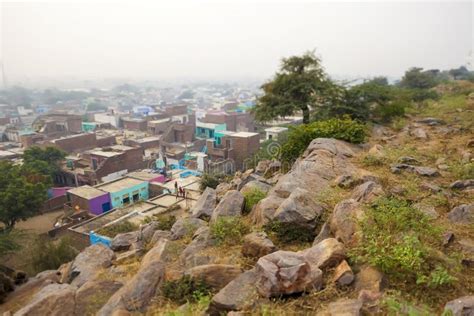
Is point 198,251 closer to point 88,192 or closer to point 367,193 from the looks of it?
point 367,193

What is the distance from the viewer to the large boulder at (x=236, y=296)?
3.49 m

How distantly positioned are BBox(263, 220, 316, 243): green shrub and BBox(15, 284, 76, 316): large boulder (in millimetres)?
2888

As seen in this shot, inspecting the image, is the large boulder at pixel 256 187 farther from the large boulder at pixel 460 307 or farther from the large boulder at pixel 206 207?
the large boulder at pixel 460 307

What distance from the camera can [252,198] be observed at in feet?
21.4

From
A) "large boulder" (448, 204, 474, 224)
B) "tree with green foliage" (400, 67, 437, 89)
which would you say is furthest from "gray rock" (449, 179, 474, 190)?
"tree with green foliage" (400, 67, 437, 89)

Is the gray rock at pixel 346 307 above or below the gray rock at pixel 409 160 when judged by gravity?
below

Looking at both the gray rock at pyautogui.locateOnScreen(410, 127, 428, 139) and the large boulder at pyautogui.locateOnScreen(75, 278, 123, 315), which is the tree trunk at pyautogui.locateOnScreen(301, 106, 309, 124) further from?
the large boulder at pyautogui.locateOnScreen(75, 278, 123, 315)

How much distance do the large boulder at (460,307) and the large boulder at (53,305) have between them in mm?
4289

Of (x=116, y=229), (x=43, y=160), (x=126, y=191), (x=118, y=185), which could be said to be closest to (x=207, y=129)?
(x=43, y=160)

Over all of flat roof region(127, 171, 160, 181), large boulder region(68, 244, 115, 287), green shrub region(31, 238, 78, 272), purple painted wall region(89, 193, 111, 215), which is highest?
→ large boulder region(68, 244, 115, 287)

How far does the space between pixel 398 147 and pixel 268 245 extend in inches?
271

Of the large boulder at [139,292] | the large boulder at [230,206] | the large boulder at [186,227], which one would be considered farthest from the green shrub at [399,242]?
the large boulder at [186,227]

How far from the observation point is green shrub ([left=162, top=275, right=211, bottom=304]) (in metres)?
3.90

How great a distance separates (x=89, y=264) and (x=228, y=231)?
104 inches
